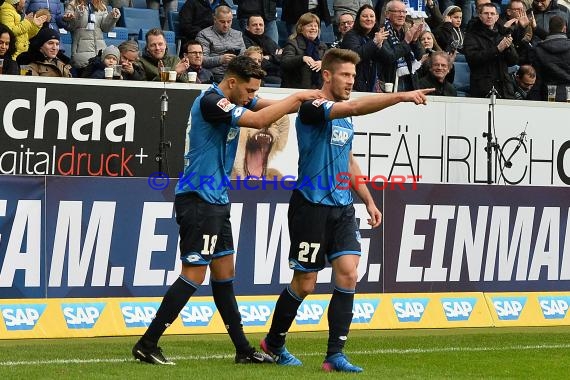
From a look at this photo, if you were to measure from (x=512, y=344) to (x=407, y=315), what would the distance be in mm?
1653

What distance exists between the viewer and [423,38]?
18547 millimetres

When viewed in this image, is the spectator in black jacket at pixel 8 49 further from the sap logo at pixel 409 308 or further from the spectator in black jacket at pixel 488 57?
the spectator in black jacket at pixel 488 57

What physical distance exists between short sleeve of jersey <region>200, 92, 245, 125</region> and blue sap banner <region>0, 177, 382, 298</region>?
9.67ft

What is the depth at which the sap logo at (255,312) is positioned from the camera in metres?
12.4

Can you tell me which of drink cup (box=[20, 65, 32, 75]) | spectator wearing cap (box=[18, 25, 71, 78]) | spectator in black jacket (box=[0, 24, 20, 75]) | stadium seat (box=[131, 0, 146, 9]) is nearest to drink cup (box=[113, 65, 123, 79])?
spectator wearing cap (box=[18, 25, 71, 78])

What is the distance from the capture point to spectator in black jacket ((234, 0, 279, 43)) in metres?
18.8

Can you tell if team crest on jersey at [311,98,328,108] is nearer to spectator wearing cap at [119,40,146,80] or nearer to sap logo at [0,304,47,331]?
sap logo at [0,304,47,331]

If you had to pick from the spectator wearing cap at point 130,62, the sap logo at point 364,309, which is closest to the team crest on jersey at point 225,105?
the sap logo at point 364,309

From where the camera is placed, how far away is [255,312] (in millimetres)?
12484

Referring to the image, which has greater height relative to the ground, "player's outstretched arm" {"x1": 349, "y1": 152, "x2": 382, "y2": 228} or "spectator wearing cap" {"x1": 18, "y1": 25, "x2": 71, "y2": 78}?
"spectator wearing cap" {"x1": 18, "y1": 25, "x2": 71, "y2": 78}

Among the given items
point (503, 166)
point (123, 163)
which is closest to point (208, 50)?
point (123, 163)

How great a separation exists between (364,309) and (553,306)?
7.53 ft

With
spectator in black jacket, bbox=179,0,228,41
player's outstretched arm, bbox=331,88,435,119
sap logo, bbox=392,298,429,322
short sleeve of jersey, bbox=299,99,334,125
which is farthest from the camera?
spectator in black jacket, bbox=179,0,228,41

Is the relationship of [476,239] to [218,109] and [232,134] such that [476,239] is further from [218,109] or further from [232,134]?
[218,109]
